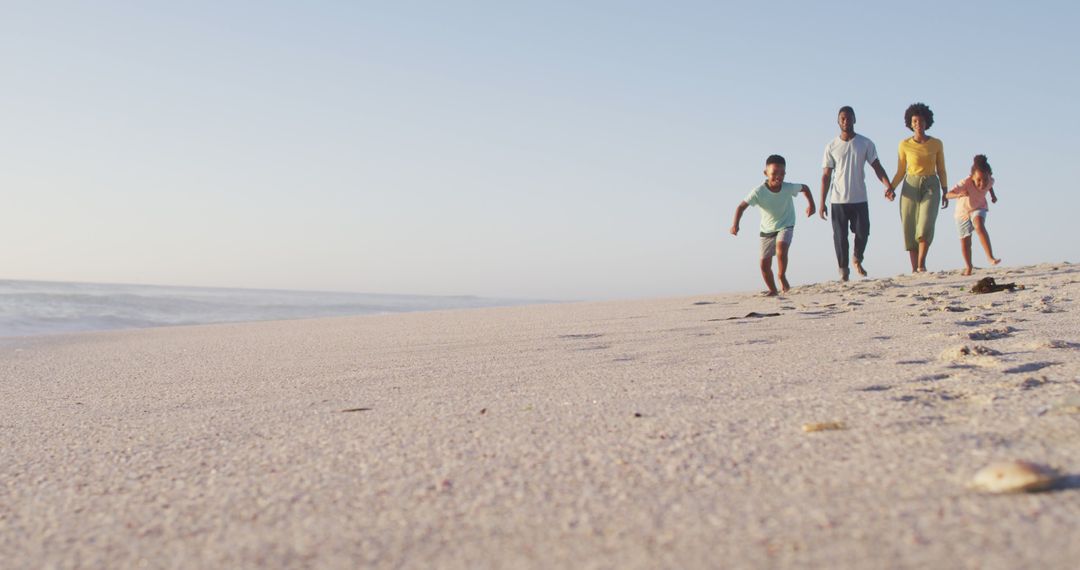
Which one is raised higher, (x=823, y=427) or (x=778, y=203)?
(x=778, y=203)

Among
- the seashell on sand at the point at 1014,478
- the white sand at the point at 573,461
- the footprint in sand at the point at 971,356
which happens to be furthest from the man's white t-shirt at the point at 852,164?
the seashell on sand at the point at 1014,478

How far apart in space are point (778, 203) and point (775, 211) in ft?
0.24

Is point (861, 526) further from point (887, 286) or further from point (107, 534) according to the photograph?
point (887, 286)

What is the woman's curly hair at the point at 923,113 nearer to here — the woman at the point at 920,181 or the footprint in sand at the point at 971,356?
the woman at the point at 920,181

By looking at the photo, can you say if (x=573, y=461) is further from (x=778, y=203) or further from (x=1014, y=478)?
(x=778, y=203)

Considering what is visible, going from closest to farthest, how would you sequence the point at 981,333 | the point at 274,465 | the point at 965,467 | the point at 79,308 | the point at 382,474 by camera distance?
the point at 965,467, the point at 382,474, the point at 274,465, the point at 981,333, the point at 79,308

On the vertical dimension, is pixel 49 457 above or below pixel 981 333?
below

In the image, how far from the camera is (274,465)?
4.75ft

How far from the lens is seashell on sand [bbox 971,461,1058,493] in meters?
1.04

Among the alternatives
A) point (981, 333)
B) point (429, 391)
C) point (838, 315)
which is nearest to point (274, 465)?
point (429, 391)

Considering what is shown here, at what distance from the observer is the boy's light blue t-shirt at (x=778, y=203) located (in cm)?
683

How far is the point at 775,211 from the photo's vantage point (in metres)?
6.85

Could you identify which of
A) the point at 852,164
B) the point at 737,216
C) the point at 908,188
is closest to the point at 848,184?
the point at 852,164

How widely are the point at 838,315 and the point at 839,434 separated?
2.65 meters
